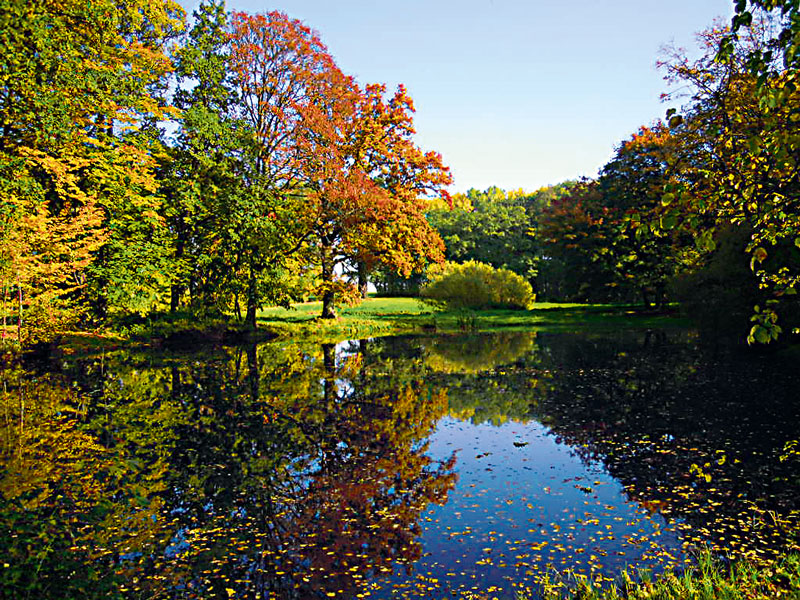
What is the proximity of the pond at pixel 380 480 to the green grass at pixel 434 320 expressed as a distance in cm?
1424

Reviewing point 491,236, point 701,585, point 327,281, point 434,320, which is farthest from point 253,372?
point 491,236

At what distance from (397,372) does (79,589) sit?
524 inches

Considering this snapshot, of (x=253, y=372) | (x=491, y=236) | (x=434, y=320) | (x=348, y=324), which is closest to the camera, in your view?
(x=253, y=372)

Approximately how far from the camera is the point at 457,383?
16078mm

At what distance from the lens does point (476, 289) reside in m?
44.9

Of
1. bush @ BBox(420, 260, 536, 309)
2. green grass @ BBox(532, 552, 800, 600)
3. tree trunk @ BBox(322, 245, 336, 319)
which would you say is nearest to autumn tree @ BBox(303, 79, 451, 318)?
tree trunk @ BBox(322, 245, 336, 319)

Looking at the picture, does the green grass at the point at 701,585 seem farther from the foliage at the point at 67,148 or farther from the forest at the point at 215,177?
the foliage at the point at 67,148

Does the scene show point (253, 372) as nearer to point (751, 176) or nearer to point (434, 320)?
point (751, 176)

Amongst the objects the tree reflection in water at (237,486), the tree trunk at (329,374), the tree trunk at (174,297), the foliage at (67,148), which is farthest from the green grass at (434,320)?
the tree reflection in water at (237,486)

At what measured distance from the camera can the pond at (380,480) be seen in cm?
541

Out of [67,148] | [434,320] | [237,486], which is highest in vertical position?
[67,148]

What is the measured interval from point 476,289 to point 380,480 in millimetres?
37761

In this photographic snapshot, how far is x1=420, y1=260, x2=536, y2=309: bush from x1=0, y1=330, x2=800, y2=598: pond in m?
28.3

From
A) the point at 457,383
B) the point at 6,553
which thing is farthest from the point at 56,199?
the point at 6,553
